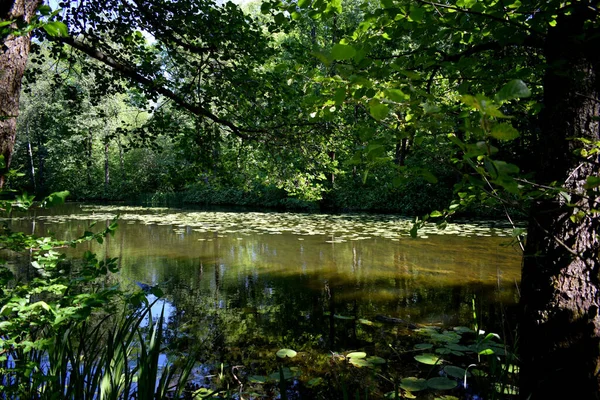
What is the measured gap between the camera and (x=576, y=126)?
5.67ft

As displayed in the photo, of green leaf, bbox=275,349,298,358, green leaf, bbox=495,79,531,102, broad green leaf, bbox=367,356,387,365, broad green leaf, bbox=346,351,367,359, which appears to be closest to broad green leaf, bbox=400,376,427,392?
broad green leaf, bbox=367,356,387,365

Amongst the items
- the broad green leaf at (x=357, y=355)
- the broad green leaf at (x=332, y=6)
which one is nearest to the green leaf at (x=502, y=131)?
the broad green leaf at (x=332, y=6)

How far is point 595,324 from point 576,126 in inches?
37.4

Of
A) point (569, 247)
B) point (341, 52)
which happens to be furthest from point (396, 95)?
point (569, 247)

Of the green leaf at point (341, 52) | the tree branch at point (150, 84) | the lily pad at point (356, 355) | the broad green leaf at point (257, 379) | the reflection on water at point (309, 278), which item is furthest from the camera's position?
the reflection on water at point (309, 278)

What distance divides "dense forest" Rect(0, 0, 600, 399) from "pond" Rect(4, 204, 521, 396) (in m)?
0.51

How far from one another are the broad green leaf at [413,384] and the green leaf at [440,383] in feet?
0.15

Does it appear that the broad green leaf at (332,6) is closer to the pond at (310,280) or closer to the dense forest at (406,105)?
the dense forest at (406,105)

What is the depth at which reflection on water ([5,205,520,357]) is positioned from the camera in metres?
4.22

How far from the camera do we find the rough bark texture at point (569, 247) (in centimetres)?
169

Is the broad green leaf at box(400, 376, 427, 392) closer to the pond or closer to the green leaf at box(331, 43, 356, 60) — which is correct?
the pond

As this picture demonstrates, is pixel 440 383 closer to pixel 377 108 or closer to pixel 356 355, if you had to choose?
pixel 356 355

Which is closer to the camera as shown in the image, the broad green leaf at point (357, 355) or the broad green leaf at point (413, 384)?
the broad green leaf at point (413, 384)

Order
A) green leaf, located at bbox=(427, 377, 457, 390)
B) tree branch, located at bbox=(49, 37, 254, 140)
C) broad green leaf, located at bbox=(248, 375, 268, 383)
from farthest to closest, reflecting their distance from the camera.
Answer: tree branch, located at bbox=(49, 37, 254, 140)
broad green leaf, located at bbox=(248, 375, 268, 383)
green leaf, located at bbox=(427, 377, 457, 390)
